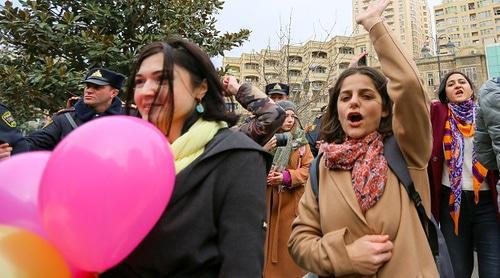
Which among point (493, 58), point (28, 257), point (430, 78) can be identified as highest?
point (493, 58)

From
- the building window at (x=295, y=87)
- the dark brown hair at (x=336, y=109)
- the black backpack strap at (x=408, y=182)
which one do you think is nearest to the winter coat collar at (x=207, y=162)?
the black backpack strap at (x=408, y=182)

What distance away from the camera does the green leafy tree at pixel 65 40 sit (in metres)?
5.12

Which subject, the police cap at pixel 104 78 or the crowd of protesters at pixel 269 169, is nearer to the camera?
the crowd of protesters at pixel 269 169

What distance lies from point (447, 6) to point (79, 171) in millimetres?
126271

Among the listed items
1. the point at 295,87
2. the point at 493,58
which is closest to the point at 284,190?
the point at 295,87

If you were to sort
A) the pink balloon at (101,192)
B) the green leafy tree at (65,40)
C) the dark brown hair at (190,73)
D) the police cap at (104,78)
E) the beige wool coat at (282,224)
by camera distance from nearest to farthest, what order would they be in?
the pink balloon at (101,192)
the dark brown hair at (190,73)
the police cap at (104,78)
the beige wool coat at (282,224)
the green leafy tree at (65,40)

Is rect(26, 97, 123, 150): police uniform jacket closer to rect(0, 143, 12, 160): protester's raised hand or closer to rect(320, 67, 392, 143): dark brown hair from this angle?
rect(0, 143, 12, 160): protester's raised hand

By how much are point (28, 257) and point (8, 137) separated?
2509 millimetres

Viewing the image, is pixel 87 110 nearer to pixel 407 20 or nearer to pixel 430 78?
pixel 430 78

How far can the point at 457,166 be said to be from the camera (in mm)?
3398

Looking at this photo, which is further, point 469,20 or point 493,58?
point 469,20

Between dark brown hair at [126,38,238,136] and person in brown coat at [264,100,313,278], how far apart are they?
6.73ft

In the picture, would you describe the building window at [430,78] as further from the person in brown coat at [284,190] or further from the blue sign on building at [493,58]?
the person in brown coat at [284,190]

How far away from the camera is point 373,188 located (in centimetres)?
179
